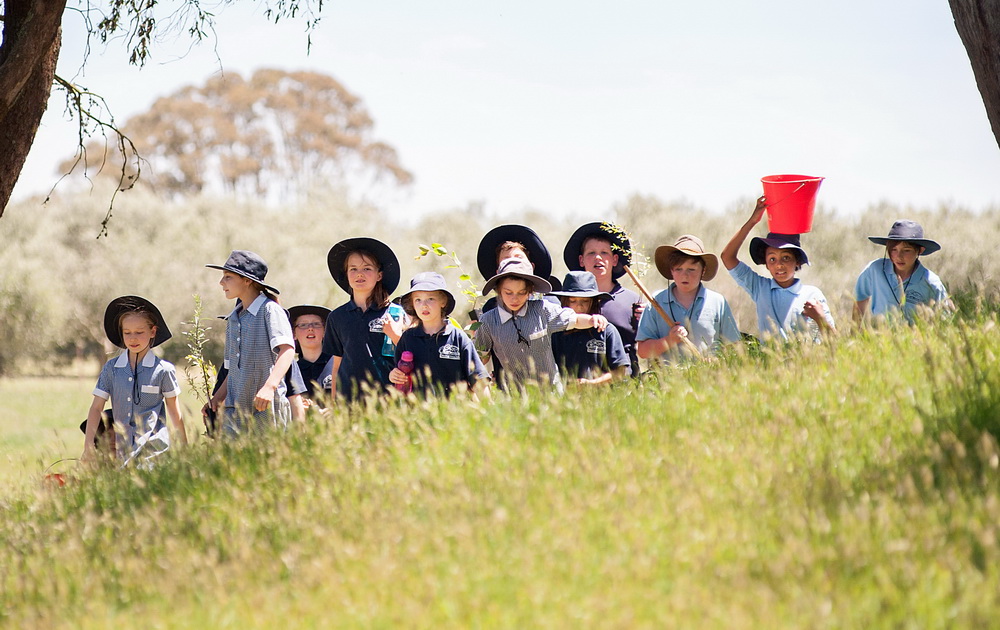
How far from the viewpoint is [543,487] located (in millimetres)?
4746

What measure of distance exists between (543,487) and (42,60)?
5820 millimetres

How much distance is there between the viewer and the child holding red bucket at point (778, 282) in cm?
786

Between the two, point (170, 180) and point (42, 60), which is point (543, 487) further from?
point (170, 180)

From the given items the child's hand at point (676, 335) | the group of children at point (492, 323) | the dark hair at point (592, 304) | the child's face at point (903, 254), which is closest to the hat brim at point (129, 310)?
the group of children at point (492, 323)

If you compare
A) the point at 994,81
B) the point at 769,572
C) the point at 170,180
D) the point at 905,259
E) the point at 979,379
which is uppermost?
the point at 170,180

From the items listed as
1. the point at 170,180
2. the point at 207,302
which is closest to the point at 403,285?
the point at 207,302

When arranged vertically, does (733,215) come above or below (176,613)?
above

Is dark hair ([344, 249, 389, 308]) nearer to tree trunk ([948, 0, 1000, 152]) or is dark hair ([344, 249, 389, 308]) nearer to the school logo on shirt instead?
the school logo on shirt

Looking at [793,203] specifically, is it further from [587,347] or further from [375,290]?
[375,290]

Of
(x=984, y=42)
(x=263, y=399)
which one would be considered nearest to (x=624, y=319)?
(x=263, y=399)

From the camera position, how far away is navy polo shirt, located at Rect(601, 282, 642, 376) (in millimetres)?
8141

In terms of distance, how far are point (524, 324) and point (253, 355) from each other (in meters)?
2.26

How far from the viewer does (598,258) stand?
8.38 m

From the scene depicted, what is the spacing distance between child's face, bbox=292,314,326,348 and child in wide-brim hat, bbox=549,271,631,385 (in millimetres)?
2956
